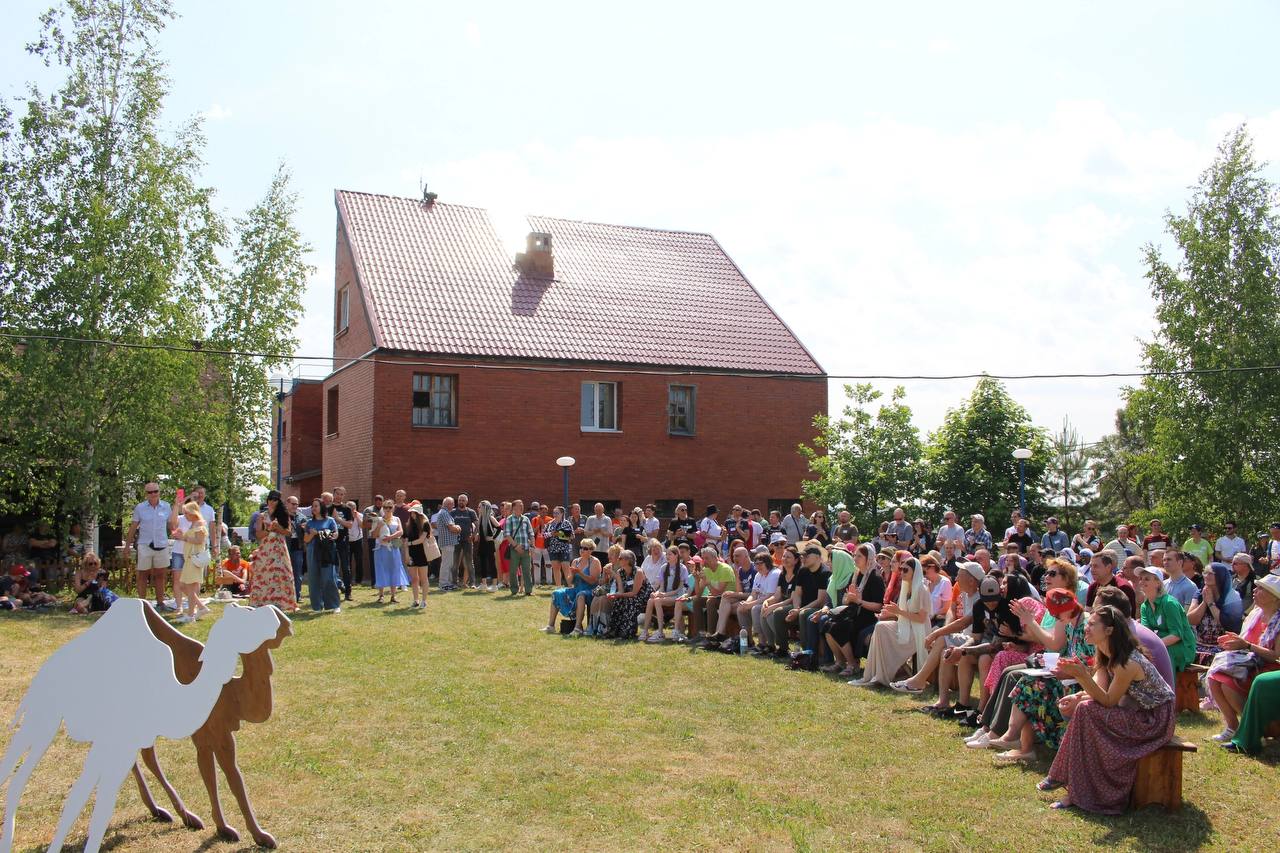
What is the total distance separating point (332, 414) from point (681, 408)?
10.3 meters

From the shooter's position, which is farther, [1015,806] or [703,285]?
[703,285]

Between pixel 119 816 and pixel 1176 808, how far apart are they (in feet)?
21.8

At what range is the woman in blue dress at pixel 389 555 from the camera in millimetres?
16781

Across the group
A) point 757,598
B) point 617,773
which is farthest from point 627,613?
point 617,773

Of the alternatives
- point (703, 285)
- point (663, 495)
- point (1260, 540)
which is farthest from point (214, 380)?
point (1260, 540)

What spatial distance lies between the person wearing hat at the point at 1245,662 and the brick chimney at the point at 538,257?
2390cm

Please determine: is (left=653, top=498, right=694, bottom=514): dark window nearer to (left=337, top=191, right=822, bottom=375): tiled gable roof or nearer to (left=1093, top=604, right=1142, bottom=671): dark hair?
(left=337, top=191, right=822, bottom=375): tiled gable roof

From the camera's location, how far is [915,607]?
34.9 ft

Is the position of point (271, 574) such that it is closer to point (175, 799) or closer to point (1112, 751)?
point (175, 799)

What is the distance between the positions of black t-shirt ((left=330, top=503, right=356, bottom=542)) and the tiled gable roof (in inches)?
312

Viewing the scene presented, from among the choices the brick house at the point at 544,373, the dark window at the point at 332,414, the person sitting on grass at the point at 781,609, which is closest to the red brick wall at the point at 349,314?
the brick house at the point at 544,373

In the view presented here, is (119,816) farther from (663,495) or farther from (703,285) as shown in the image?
(703,285)

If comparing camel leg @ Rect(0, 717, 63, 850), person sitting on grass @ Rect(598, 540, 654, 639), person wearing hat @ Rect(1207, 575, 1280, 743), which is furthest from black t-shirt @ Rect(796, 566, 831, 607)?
camel leg @ Rect(0, 717, 63, 850)

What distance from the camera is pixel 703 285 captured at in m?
33.0
